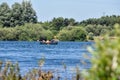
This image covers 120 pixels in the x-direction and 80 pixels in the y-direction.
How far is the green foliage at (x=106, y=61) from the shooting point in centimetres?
260

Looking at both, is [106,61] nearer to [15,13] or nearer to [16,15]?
[15,13]

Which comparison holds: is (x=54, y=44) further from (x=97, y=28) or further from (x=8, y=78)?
(x=8, y=78)

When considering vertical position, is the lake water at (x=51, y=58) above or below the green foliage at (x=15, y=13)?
below

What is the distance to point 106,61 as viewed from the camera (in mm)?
2617

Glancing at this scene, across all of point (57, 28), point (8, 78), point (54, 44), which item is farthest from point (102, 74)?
point (57, 28)

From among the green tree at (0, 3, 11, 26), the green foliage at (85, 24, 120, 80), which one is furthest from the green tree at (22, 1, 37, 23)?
the green foliage at (85, 24, 120, 80)

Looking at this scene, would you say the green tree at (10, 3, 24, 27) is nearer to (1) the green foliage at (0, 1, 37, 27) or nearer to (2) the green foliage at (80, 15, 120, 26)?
(1) the green foliage at (0, 1, 37, 27)

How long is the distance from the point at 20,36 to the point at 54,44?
23.1m

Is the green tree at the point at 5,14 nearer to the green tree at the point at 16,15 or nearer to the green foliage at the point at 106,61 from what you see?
→ the green tree at the point at 16,15

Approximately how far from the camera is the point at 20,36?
152125 mm

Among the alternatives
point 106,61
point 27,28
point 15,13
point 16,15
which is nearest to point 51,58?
point 106,61

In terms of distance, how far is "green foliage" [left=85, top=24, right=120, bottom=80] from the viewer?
2.60 meters

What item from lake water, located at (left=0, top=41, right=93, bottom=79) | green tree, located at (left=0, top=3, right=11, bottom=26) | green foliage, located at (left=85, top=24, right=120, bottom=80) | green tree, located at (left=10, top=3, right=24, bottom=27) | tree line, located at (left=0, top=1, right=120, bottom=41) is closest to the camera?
green foliage, located at (left=85, top=24, right=120, bottom=80)

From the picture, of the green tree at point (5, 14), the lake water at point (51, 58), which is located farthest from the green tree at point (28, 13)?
the lake water at point (51, 58)
